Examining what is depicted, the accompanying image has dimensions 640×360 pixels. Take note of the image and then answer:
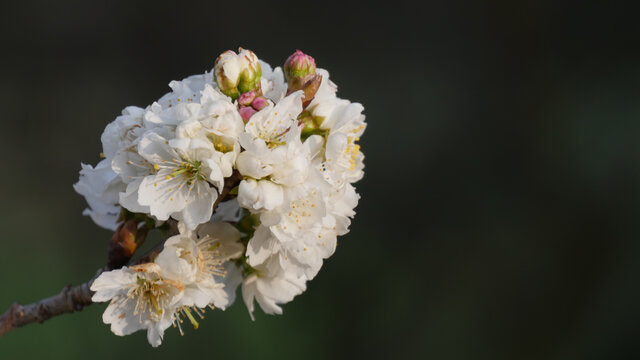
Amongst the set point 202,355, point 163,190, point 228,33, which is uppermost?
point 163,190

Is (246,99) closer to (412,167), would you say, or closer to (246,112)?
(246,112)

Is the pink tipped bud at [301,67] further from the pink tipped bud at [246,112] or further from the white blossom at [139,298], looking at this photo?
the white blossom at [139,298]

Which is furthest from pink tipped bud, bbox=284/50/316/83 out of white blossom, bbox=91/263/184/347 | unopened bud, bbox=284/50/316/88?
white blossom, bbox=91/263/184/347

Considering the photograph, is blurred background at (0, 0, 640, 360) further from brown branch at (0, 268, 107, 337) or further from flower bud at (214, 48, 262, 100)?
flower bud at (214, 48, 262, 100)

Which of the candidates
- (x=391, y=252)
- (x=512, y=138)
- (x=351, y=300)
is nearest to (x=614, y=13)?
(x=512, y=138)

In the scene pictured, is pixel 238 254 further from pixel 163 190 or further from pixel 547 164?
pixel 547 164

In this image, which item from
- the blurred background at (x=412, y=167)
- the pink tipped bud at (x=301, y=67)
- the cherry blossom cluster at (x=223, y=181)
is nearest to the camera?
the cherry blossom cluster at (x=223, y=181)

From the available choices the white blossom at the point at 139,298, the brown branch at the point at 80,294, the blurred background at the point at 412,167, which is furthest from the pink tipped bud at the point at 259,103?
the blurred background at the point at 412,167

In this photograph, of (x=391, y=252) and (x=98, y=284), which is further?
(x=391, y=252)
